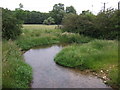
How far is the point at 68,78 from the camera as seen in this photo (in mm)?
9219

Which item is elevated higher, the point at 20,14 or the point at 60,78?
the point at 20,14

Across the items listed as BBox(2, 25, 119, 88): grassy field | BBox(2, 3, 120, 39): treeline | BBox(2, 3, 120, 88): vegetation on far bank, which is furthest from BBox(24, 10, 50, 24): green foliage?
BBox(2, 25, 119, 88): grassy field

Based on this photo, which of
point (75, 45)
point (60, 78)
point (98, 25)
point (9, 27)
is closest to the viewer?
point (60, 78)

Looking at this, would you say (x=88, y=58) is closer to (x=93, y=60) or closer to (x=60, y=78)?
(x=93, y=60)

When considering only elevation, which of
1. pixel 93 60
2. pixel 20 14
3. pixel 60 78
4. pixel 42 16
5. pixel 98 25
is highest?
pixel 42 16

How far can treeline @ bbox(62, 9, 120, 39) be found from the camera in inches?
768

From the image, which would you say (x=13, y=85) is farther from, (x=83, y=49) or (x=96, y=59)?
(x=83, y=49)

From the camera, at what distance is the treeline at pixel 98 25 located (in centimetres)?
1950

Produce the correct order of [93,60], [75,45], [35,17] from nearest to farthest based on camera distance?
[93,60] → [75,45] → [35,17]

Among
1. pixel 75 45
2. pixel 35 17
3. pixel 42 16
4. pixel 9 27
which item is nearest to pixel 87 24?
pixel 75 45

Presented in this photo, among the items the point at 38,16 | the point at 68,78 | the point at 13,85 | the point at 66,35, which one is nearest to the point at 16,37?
the point at 66,35

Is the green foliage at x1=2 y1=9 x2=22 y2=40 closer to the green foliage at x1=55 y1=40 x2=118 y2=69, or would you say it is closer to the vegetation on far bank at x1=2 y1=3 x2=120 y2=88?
the vegetation on far bank at x1=2 y1=3 x2=120 y2=88

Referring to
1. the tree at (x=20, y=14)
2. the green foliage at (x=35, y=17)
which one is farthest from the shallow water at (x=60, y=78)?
the green foliage at (x=35, y=17)

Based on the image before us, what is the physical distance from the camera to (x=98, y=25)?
21469 mm
